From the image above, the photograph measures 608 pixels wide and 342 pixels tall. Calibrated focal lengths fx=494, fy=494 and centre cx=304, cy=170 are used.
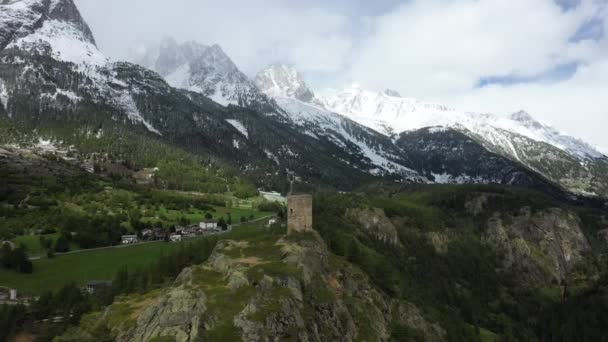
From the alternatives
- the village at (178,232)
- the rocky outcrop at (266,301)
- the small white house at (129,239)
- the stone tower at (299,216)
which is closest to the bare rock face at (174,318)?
the rocky outcrop at (266,301)

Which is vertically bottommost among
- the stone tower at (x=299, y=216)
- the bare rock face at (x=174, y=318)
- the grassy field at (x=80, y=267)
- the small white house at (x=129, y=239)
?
the grassy field at (x=80, y=267)

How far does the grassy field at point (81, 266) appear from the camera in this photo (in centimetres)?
12106

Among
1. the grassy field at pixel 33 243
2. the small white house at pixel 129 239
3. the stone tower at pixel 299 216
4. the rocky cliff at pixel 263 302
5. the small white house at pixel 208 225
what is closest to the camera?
the rocky cliff at pixel 263 302

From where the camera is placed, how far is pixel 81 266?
450ft

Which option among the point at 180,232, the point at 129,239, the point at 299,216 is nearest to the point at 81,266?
the point at 129,239

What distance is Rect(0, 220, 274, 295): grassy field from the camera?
397 ft

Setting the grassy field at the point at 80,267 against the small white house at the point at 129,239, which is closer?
the grassy field at the point at 80,267

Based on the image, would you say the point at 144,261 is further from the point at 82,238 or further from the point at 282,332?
the point at 282,332

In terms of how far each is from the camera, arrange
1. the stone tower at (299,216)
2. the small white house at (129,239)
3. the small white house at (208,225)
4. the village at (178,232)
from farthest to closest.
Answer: the small white house at (208,225) < the village at (178,232) < the small white house at (129,239) < the stone tower at (299,216)

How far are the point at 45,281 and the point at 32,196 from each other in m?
82.3

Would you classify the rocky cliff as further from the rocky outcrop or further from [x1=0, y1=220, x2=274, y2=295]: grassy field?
[x1=0, y1=220, x2=274, y2=295]: grassy field

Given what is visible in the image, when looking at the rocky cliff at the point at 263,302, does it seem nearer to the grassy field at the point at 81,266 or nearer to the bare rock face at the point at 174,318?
the bare rock face at the point at 174,318

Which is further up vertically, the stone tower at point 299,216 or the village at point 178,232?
the stone tower at point 299,216

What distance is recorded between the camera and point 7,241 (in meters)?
146
